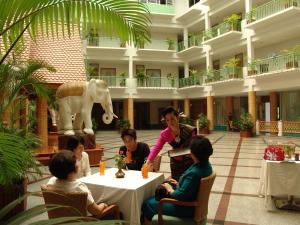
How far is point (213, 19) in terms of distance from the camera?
20828 mm

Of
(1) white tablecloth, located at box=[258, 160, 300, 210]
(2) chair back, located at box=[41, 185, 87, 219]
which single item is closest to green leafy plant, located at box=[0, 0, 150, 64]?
(2) chair back, located at box=[41, 185, 87, 219]

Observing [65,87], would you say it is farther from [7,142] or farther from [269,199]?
[7,142]

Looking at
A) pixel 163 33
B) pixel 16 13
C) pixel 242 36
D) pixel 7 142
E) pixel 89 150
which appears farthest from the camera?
pixel 163 33

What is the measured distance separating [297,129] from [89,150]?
12.0m

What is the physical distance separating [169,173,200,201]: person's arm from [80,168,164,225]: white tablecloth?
0.48 meters

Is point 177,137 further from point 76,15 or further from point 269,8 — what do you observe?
point 269,8

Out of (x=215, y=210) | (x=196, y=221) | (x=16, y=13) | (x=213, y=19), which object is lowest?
(x=215, y=210)

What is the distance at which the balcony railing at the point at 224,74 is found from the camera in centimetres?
1759

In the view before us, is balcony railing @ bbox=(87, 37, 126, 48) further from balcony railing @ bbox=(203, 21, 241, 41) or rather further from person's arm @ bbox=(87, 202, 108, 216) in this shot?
person's arm @ bbox=(87, 202, 108, 216)

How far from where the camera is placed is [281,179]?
4289 millimetres

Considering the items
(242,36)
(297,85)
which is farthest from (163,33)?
(297,85)

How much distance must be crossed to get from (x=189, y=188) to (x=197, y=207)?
Answer: 0.61 ft

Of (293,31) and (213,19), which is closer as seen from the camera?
(293,31)

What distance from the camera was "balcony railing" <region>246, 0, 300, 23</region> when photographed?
1384cm
